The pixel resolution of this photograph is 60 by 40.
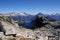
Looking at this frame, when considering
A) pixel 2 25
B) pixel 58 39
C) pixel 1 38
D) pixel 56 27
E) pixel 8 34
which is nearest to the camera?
pixel 1 38

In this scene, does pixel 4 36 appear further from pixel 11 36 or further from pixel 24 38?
pixel 24 38

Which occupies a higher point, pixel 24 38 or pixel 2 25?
pixel 2 25

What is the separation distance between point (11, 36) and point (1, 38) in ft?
5.69

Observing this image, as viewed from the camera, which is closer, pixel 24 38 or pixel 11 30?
pixel 24 38

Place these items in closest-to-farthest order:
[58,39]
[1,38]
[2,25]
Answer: [1,38] → [2,25] → [58,39]

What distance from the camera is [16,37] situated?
22.1 m

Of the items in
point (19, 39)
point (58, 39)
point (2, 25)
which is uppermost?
point (2, 25)

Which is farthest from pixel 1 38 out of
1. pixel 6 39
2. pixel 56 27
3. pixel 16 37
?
pixel 56 27

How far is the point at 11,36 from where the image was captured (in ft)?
73.3

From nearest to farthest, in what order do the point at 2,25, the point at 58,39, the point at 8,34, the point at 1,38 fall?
the point at 1,38
the point at 8,34
the point at 2,25
the point at 58,39

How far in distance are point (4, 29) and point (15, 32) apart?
5.27ft

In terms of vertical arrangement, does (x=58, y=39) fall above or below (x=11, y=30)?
below

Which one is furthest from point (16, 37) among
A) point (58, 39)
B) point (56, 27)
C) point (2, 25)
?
point (56, 27)

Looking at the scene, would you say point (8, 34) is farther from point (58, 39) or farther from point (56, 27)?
point (56, 27)
